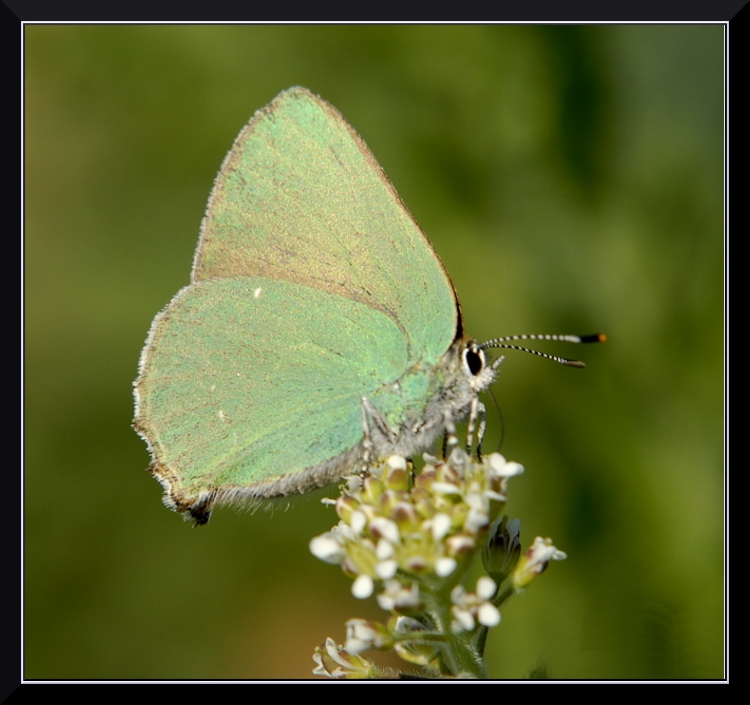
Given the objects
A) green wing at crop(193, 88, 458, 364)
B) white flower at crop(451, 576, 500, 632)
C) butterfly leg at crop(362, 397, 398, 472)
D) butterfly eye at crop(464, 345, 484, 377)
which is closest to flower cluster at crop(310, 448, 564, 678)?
white flower at crop(451, 576, 500, 632)

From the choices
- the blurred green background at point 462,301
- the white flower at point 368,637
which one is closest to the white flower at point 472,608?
the white flower at point 368,637

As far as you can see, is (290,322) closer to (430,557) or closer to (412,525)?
(412,525)

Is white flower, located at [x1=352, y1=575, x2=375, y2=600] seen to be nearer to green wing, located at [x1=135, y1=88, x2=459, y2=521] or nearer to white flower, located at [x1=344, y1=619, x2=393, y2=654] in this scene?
white flower, located at [x1=344, y1=619, x2=393, y2=654]

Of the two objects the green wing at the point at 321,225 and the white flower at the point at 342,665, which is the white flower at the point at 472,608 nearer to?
the white flower at the point at 342,665

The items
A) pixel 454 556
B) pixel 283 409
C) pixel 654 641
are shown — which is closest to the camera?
pixel 454 556

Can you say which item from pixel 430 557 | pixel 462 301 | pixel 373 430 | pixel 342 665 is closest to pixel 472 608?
pixel 430 557

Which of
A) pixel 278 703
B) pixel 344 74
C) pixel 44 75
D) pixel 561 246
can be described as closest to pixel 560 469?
pixel 561 246
